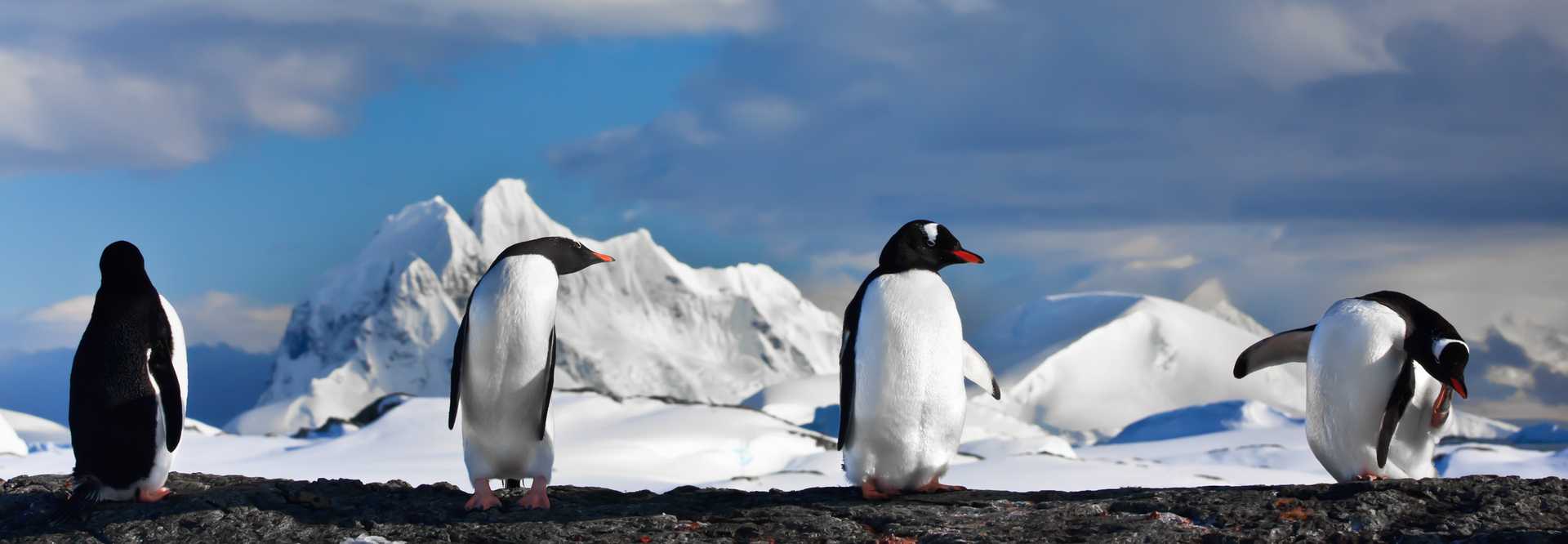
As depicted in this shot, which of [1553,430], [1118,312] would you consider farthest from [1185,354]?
[1553,430]

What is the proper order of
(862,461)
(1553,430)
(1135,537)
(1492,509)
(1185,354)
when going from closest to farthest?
(1135,537), (1492,509), (862,461), (1553,430), (1185,354)

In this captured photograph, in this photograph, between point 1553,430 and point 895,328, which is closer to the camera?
point 895,328

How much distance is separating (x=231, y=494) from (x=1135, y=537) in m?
4.96

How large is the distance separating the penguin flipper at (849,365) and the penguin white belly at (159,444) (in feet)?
12.2

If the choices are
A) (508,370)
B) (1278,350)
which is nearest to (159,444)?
(508,370)

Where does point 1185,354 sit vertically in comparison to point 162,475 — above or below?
above

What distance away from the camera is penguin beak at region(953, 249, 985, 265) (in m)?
7.40

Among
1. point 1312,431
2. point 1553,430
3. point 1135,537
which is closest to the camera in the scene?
point 1135,537

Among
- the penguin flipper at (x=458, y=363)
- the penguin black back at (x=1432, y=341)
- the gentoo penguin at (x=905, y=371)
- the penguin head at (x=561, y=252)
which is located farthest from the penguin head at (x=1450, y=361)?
the penguin flipper at (x=458, y=363)

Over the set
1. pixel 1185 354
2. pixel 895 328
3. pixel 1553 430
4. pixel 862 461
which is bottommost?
pixel 862 461

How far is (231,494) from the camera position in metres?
7.81

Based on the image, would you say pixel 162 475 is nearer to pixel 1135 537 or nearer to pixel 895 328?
pixel 895 328

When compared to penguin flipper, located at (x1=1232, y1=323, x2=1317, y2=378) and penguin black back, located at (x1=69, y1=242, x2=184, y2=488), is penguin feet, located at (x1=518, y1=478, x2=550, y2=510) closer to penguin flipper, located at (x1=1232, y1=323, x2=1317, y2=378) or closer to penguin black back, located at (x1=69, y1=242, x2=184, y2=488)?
penguin black back, located at (x1=69, y1=242, x2=184, y2=488)

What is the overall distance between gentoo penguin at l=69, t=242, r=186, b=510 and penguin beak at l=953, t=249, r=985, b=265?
14.5 feet
